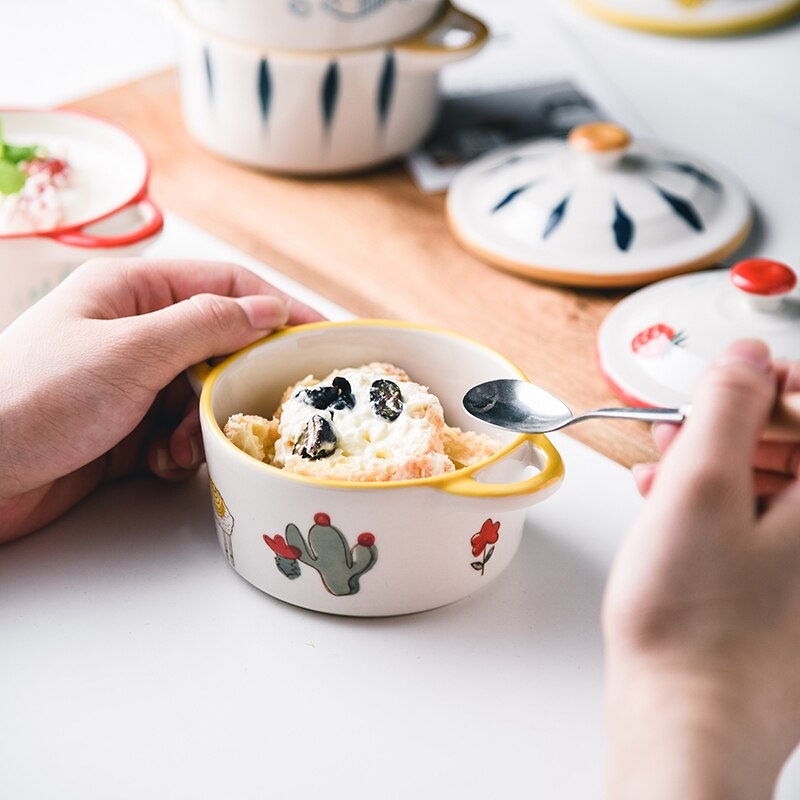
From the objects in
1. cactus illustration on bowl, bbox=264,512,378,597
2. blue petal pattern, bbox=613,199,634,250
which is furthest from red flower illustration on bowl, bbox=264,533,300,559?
blue petal pattern, bbox=613,199,634,250

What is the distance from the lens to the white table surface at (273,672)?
0.65 metres

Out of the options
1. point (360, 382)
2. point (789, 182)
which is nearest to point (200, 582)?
point (360, 382)

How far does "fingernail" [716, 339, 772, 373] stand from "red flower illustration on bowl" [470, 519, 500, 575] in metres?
0.19

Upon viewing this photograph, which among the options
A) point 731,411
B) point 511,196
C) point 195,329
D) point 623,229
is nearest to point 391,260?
point 511,196

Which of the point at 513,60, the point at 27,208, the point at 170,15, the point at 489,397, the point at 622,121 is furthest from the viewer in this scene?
the point at 513,60

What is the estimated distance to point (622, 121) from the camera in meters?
1.47

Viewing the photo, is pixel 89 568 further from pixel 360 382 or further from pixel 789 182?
pixel 789 182

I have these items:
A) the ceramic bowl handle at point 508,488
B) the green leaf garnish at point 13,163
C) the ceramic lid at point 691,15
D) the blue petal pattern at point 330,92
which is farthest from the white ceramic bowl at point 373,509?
the ceramic lid at point 691,15

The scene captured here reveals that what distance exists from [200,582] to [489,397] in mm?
244

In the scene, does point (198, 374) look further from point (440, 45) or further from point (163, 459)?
point (440, 45)

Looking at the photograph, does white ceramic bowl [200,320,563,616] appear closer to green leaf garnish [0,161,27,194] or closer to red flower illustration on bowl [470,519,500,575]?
red flower illustration on bowl [470,519,500,575]

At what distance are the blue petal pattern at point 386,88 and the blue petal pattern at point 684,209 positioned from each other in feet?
1.06

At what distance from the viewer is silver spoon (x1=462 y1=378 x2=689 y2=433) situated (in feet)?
2.38

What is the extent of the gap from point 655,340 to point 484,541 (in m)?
0.32
